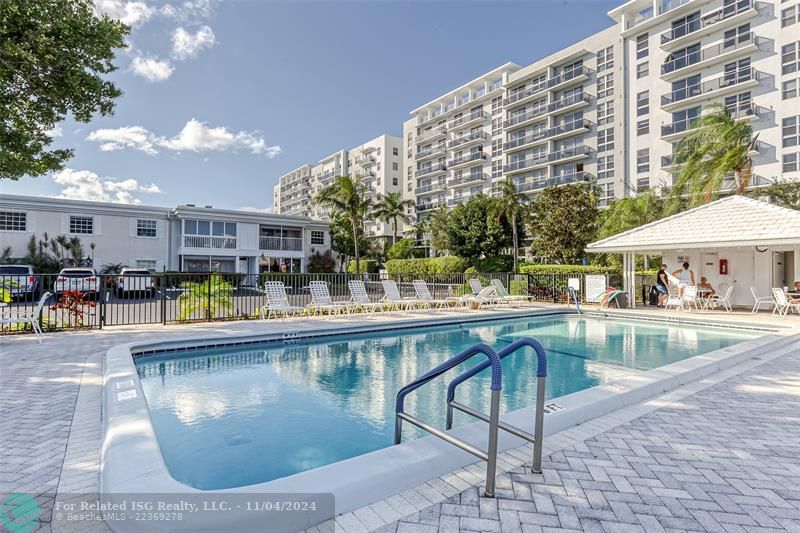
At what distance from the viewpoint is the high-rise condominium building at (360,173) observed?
68000mm

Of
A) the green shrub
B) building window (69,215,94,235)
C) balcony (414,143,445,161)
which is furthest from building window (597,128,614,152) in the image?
building window (69,215,94,235)

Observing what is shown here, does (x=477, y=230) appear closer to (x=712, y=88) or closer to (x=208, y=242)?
(x=208, y=242)

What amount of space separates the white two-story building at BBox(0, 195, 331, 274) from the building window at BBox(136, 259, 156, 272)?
53 millimetres

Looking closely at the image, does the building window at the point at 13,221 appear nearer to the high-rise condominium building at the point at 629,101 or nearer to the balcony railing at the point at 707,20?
the high-rise condominium building at the point at 629,101

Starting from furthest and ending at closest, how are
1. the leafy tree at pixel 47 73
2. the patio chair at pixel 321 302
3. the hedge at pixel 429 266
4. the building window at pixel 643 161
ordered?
the hedge at pixel 429 266, the building window at pixel 643 161, the patio chair at pixel 321 302, the leafy tree at pixel 47 73

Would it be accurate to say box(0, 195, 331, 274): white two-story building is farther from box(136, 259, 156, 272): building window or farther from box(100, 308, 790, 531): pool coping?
box(100, 308, 790, 531): pool coping

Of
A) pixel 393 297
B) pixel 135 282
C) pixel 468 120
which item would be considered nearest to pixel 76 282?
pixel 135 282

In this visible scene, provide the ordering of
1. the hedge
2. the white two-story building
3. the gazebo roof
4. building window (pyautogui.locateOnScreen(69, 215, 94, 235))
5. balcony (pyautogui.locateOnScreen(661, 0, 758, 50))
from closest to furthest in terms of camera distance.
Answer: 1. the gazebo roof
2. the white two-story building
3. building window (pyautogui.locateOnScreen(69, 215, 94, 235))
4. balcony (pyautogui.locateOnScreen(661, 0, 758, 50))
5. the hedge

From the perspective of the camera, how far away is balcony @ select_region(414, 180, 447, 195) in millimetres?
60763

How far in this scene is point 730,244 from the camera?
13.7 metres

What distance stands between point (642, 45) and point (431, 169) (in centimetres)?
3097

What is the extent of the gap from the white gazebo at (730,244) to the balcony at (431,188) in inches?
1730

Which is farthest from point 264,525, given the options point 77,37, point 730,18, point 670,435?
point 730,18

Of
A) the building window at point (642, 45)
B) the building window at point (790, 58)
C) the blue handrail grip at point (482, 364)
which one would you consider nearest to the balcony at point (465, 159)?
the building window at point (642, 45)
